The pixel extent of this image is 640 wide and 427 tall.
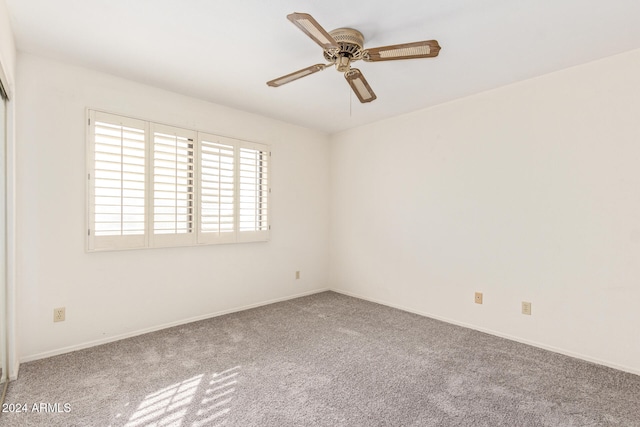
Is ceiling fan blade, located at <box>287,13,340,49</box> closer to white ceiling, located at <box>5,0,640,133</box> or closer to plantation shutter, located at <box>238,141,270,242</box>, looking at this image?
white ceiling, located at <box>5,0,640,133</box>

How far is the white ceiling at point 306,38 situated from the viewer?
1.85m

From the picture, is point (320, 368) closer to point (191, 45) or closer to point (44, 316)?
point (44, 316)

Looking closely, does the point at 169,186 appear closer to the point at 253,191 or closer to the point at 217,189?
the point at 217,189

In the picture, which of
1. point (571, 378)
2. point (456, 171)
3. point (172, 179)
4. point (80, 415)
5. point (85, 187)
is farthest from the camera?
point (456, 171)

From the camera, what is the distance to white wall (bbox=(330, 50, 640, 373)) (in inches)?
93.8

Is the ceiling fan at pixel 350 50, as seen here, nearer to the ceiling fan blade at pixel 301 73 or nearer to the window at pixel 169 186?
the ceiling fan blade at pixel 301 73

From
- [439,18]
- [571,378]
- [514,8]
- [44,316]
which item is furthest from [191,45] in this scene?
[571,378]

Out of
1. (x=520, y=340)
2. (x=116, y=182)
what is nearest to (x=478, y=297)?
(x=520, y=340)

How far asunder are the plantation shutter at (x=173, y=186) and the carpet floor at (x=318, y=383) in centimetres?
95

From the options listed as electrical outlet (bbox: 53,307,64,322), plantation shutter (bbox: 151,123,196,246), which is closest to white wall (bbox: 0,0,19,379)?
electrical outlet (bbox: 53,307,64,322)

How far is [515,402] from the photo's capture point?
1926mm

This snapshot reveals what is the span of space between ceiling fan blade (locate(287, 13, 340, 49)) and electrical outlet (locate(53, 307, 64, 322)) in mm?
2807

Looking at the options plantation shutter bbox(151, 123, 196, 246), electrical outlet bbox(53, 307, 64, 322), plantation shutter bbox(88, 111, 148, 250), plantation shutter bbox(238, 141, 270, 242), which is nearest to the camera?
electrical outlet bbox(53, 307, 64, 322)

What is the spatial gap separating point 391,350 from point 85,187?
293 centimetres
